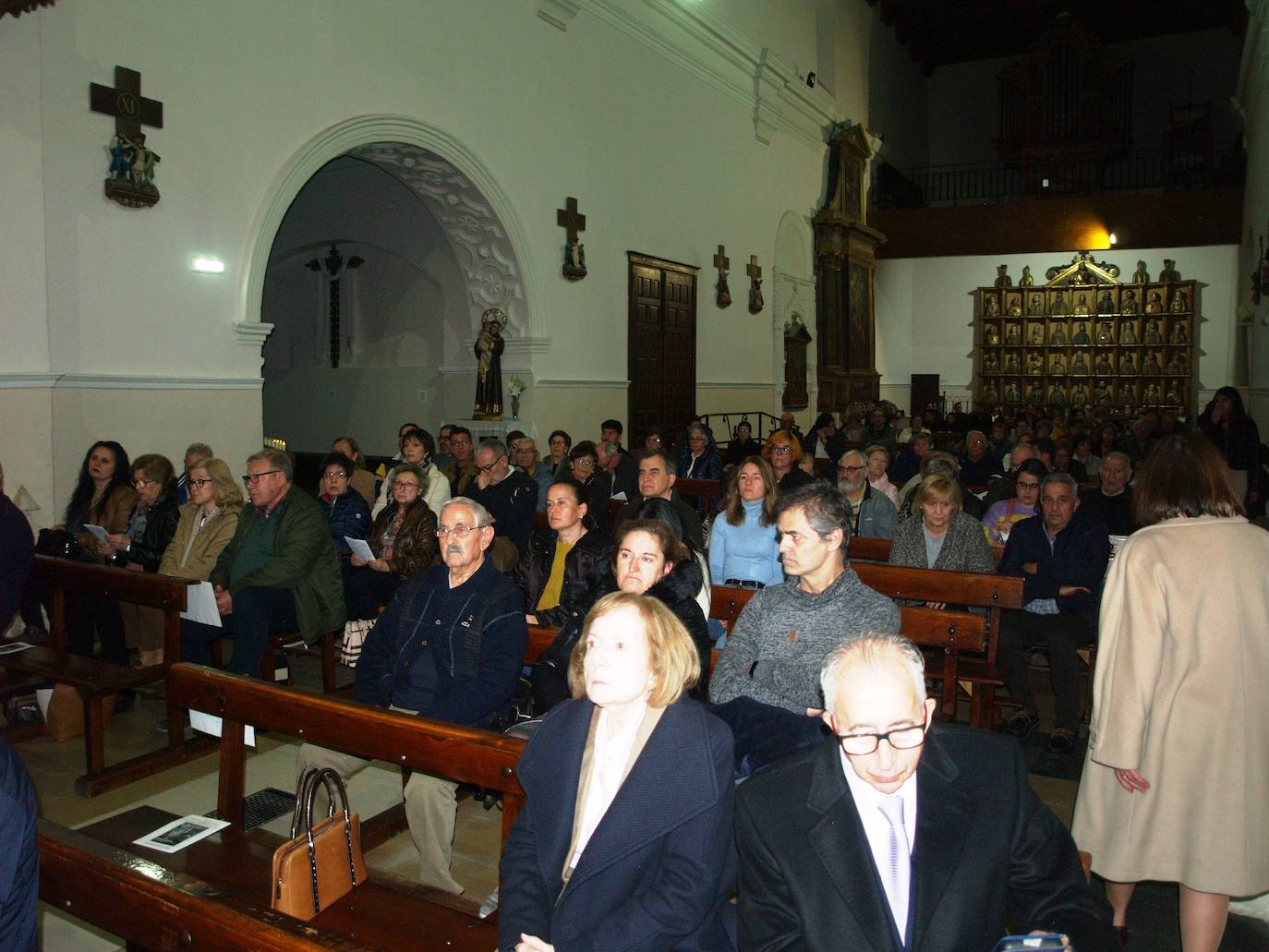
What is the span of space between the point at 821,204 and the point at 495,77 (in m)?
9.39

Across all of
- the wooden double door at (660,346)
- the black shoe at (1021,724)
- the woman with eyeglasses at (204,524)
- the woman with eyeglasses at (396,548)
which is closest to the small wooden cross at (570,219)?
the wooden double door at (660,346)

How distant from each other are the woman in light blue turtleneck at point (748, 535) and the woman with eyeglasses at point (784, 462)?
1745mm

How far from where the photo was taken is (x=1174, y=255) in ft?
63.3

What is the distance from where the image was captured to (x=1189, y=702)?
2547 mm

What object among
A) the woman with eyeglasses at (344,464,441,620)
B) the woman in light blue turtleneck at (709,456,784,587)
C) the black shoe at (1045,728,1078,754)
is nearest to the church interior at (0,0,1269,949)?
the black shoe at (1045,728,1078,754)

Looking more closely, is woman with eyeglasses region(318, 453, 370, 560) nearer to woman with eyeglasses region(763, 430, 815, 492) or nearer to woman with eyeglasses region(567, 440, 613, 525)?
woman with eyeglasses region(567, 440, 613, 525)

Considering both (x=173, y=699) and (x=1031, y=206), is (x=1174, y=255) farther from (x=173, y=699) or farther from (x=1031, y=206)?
(x=173, y=699)

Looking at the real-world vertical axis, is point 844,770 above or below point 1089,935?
above

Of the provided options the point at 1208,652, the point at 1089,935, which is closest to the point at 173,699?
the point at 1089,935

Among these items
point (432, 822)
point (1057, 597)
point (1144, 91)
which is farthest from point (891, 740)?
point (1144, 91)

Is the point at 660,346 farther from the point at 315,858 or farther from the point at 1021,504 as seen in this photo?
the point at 315,858

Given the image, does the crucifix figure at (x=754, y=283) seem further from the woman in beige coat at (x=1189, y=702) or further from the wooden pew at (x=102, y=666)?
the woman in beige coat at (x=1189, y=702)

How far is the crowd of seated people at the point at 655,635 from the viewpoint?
1.83 metres

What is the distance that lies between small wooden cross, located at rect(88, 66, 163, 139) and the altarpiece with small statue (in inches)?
655
